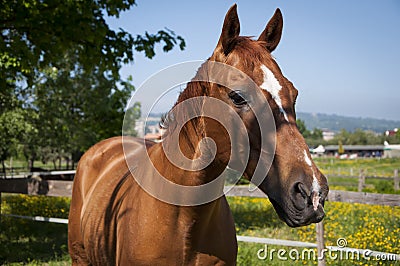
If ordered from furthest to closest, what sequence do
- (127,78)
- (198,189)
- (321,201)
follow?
(127,78) < (198,189) < (321,201)

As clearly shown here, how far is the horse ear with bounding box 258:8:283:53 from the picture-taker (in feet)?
6.90

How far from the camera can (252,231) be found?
739cm

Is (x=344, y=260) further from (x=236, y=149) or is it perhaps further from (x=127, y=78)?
(x=127, y=78)

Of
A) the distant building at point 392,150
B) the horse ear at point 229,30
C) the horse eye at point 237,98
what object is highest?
the horse ear at point 229,30

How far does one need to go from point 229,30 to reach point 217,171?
28.6 inches

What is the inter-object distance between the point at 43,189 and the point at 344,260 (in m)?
5.17

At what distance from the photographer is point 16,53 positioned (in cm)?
620

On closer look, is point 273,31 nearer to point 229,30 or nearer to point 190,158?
point 229,30

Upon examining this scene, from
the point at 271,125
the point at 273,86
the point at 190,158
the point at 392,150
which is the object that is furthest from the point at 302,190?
the point at 392,150

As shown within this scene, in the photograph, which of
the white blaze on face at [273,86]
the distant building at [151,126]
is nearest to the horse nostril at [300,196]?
the white blaze on face at [273,86]

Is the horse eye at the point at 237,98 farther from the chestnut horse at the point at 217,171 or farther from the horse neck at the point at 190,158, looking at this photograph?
the horse neck at the point at 190,158

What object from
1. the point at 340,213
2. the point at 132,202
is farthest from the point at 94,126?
the point at 132,202

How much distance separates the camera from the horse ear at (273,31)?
82.8 inches

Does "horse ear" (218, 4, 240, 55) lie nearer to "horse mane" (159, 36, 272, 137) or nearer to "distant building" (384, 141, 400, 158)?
"horse mane" (159, 36, 272, 137)
